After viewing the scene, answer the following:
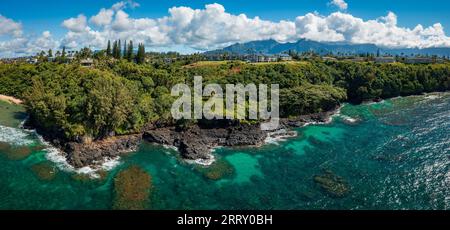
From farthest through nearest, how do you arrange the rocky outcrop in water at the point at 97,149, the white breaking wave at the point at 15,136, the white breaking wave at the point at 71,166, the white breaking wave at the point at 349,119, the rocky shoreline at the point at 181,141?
the white breaking wave at the point at 349,119 → the white breaking wave at the point at 15,136 → the rocky shoreline at the point at 181,141 → the rocky outcrop in water at the point at 97,149 → the white breaking wave at the point at 71,166

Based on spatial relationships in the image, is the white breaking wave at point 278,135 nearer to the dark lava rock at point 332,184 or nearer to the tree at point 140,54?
the dark lava rock at point 332,184

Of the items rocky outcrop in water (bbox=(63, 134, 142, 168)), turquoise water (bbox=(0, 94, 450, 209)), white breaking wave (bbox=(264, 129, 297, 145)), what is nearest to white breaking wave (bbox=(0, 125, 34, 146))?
turquoise water (bbox=(0, 94, 450, 209))

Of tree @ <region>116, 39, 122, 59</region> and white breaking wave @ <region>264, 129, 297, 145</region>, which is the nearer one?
white breaking wave @ <region>264, 129, 297, 145</region>

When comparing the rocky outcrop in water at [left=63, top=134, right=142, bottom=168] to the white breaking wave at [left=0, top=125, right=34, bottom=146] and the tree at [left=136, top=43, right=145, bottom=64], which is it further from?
the tree at [left=136, top=43, right=145, bottom=64]

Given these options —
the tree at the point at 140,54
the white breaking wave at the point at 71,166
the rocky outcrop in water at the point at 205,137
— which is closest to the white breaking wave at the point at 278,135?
the rocky outcrop in water at the point at 205,137

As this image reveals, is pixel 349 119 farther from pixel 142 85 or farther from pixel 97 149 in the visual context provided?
pixel 97 149

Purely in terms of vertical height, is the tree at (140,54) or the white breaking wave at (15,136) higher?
the tree at (140,54)
